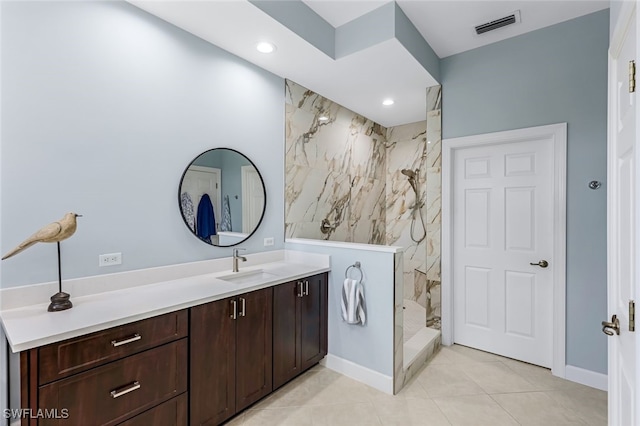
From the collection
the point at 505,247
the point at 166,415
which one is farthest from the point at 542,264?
the point at 166,415

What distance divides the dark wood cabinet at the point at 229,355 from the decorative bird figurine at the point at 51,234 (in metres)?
0.76

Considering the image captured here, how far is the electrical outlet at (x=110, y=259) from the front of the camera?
1883 mm

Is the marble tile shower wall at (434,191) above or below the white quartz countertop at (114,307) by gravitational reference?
above

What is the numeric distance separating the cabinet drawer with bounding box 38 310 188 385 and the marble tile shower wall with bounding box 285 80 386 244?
162 cm

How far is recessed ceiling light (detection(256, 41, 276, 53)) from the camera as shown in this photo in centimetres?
243

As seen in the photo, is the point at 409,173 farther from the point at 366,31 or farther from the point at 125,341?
the point at 125,341

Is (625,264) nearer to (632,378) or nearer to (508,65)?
(632,378)

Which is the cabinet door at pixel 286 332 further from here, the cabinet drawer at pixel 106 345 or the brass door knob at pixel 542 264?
the brass door knob at pixel 542 264

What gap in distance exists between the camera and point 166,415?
1.66m

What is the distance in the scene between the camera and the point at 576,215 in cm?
256

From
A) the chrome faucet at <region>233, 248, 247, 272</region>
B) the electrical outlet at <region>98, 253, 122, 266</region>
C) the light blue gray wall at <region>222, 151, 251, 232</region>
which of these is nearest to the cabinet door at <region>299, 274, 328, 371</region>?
the chrome faucet at <region>233, 248, 247, 272</region>

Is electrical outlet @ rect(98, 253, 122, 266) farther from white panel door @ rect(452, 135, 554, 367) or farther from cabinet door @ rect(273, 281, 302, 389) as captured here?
white panel door @ rect(452, 135, 554, 367)

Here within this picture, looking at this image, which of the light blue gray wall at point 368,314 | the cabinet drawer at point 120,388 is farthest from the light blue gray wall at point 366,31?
the cabinet drawer at point 120,388

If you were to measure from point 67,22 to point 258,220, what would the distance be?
184 centimetres
